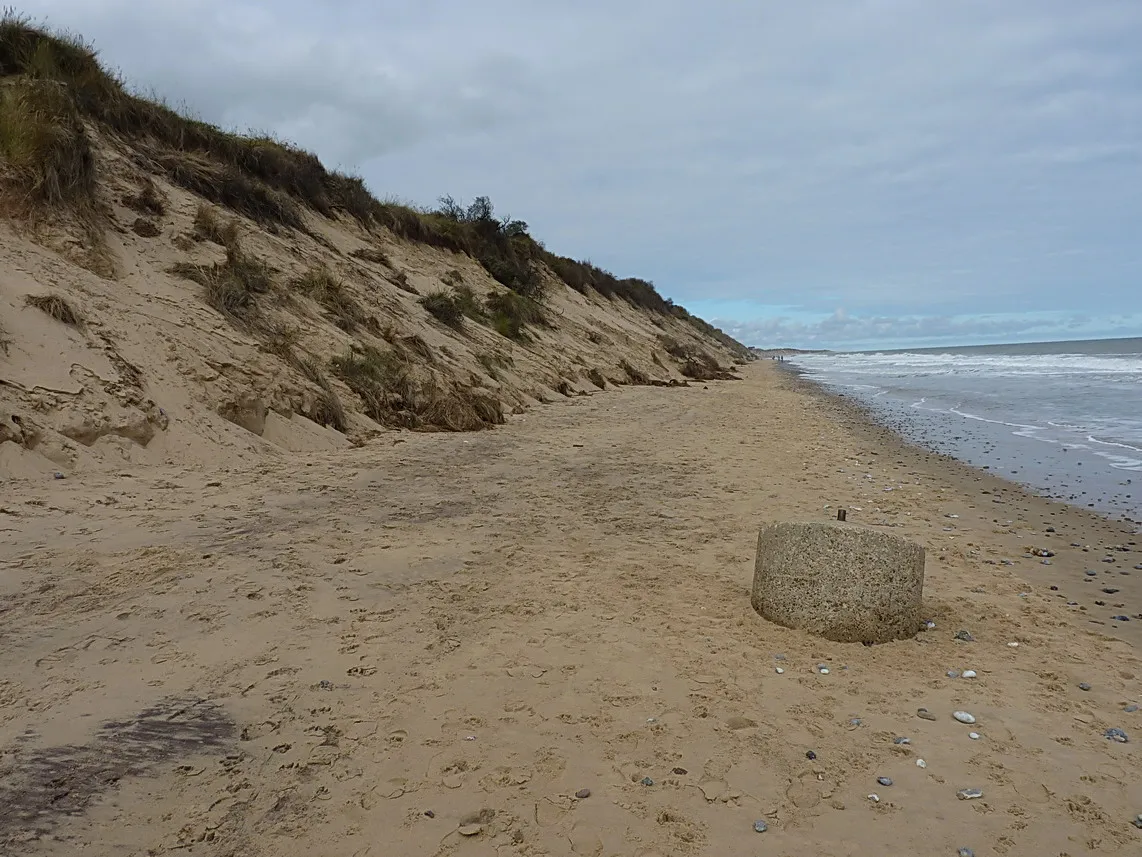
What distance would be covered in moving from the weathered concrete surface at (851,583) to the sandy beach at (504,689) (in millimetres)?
117

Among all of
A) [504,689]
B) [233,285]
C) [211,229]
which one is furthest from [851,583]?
[211,229]

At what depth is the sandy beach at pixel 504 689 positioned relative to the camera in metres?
2.38

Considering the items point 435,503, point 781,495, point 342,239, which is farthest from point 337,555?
point 342,239

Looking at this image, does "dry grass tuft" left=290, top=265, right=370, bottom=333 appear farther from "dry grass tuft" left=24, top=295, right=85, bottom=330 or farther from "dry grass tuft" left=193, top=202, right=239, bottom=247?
"dry grass tuft" left=24, top=295, right=85, bottom=330

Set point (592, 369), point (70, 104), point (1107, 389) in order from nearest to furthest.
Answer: point (70, 104), point (592, 369), point (1107, 389)

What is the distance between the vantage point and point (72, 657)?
124 inches

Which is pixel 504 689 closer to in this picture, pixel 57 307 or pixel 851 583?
pixel 851 583

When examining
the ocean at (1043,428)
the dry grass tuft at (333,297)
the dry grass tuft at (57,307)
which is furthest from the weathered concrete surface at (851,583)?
the dry grass tuft at (333,297)

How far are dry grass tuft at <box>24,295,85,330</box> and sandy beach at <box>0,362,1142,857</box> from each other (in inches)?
87.4

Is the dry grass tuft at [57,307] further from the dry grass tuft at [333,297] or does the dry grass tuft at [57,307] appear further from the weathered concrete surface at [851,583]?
the weathered concrete surface at [851,583]

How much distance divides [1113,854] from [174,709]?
3.38 metres

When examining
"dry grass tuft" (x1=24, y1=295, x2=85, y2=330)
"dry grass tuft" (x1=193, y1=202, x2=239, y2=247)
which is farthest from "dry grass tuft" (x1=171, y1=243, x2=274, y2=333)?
"dry grass tuft" (x1=24, y1=295, x2=85, y2=330)

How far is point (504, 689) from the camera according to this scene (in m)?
3.22

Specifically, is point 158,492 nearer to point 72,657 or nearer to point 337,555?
point 337,555
